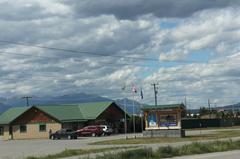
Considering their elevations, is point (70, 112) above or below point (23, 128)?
above

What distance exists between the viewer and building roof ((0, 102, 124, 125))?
84463 mm

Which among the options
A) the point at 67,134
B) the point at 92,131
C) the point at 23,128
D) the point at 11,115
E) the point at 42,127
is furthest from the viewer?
the point at 11,115

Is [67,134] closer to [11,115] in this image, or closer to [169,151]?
[11,115]

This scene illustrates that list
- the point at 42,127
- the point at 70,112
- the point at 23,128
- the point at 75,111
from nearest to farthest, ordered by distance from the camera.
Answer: the point at 42,127
the point at 23,128
the point at 70,112
the point at 75,111

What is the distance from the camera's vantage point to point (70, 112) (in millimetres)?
87812

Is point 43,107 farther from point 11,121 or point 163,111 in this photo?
point 163,111

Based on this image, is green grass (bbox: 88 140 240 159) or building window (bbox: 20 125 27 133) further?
building window (bbox: 20 125 27 133)

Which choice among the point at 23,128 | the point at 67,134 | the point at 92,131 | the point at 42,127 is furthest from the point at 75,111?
the point at 67,134

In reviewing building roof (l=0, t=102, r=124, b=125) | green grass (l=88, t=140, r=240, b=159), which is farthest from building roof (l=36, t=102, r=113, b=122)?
green grass (l=88, t=140, r=240, b=159)

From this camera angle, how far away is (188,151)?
92.8 feet

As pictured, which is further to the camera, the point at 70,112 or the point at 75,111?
the point at 75,111

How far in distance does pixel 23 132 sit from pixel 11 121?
2969 millimetres

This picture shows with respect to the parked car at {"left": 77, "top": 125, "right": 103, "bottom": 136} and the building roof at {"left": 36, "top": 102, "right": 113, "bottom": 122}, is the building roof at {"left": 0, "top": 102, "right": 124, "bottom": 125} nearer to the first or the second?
the building roof at {"left": 36, "top": 102, "right": 113, "bottom": 122}

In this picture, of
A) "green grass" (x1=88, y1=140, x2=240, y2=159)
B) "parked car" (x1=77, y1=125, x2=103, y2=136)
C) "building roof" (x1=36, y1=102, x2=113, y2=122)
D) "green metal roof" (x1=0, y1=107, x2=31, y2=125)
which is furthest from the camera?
"green metal roof" (x1=0, y1=107, x2=31, y2=125)
